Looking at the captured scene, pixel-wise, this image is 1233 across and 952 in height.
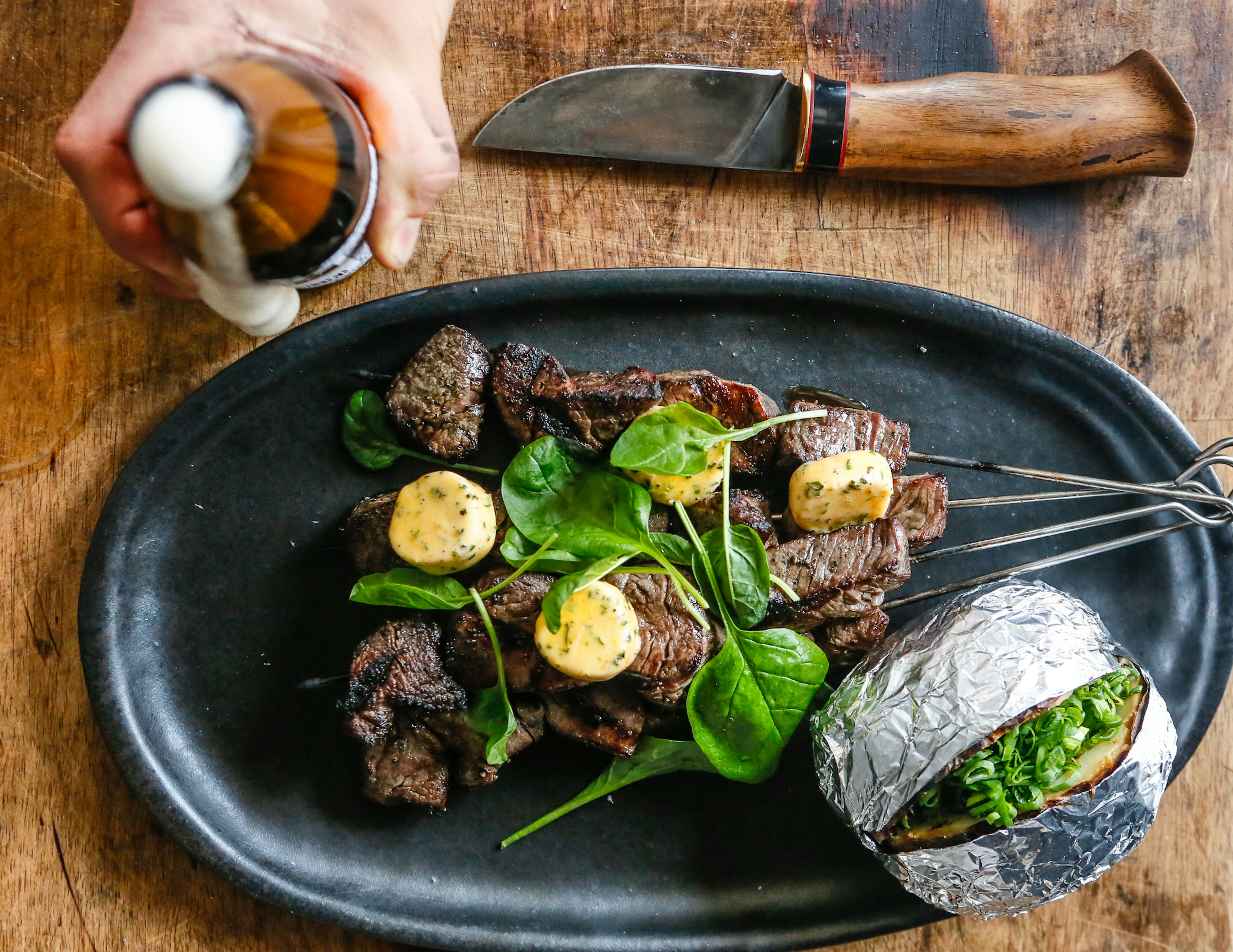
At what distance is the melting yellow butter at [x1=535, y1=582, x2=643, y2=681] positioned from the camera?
179 cm

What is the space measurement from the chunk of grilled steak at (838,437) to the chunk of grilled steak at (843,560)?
0.18m

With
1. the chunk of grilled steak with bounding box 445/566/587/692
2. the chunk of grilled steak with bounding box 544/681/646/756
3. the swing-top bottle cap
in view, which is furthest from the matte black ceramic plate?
the swing-top bottle cap

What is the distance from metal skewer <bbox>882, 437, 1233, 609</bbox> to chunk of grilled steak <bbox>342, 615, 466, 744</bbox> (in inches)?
40.6

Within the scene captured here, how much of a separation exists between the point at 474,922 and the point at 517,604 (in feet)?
2.55

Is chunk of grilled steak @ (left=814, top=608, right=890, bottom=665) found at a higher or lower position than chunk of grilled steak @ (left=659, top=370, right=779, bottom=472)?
lower

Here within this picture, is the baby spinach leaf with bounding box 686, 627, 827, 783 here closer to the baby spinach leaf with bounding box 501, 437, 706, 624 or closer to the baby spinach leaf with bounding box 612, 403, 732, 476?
the baby spinach leaf with bounding box 501, 437, 706, 624

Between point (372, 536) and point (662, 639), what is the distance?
Answer: 2.23ft

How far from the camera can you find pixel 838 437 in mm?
2014

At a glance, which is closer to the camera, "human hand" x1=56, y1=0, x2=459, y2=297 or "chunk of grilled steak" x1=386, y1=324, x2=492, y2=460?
"human hand" x1=56, y1=0, x2=459, y2=297

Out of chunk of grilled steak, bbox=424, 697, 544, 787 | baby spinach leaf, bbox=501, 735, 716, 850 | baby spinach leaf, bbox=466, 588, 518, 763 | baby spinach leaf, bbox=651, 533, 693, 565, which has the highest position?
baby spinach leaf, bbox=651, 533, 693, 565

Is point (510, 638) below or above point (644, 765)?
above

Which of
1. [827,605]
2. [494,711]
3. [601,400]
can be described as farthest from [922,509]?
[494,711]

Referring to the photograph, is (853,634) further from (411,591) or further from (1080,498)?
(411,591)

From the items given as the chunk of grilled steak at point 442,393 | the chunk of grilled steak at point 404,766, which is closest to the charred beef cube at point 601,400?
the chunk of grilled steak at point 442,393
